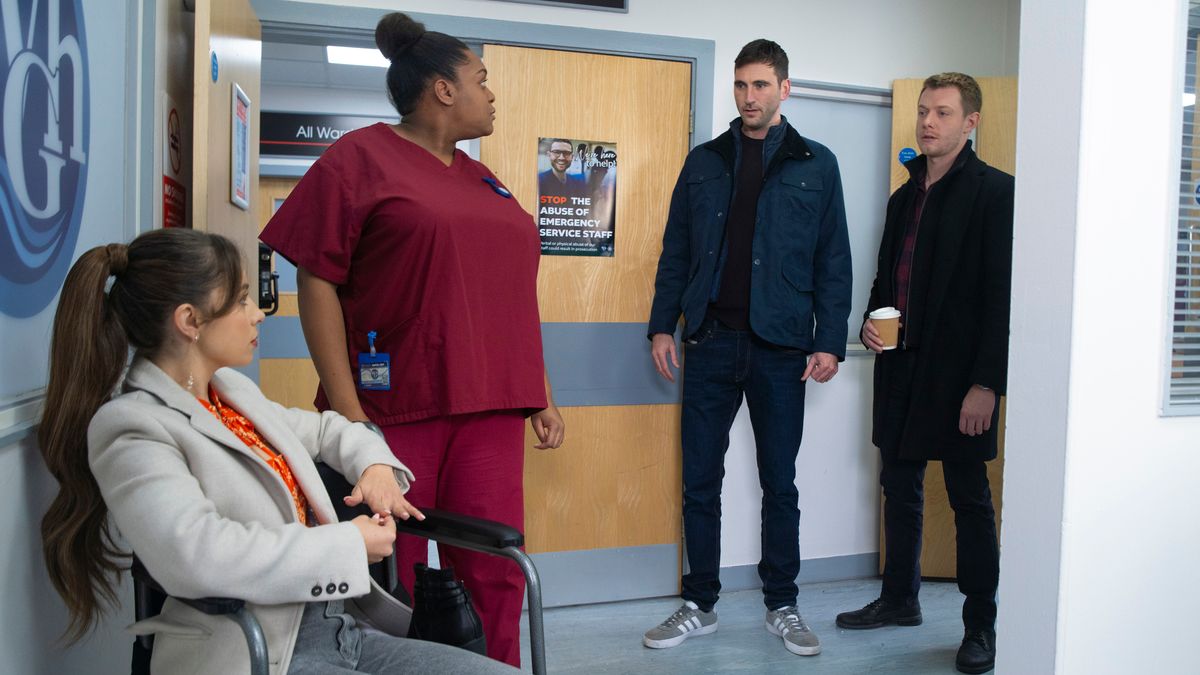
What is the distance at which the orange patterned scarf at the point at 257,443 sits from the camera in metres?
1.42

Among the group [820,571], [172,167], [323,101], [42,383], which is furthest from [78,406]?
[323,101]

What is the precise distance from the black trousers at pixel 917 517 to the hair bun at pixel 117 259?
2.19 metres

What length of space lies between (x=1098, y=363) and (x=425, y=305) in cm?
125

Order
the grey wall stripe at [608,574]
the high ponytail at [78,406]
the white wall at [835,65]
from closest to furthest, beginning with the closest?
the high ponytail at [78,406], the grey wall stripe at [608,574], the white wall at [835,65]

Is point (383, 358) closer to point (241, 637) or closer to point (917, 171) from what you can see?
point (241, 637)

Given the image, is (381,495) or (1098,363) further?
(1098,363)

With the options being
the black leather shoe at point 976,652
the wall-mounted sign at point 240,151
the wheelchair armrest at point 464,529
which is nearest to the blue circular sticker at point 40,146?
the wheelchair armrest at point 464,529

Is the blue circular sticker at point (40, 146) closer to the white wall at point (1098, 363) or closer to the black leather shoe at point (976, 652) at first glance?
the white wall at point (1098, 363)

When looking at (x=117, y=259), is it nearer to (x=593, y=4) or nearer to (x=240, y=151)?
(x=240, y=151)

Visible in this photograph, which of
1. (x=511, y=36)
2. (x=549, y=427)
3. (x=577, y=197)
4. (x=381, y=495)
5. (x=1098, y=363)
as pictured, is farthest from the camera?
(x=577, y=197)

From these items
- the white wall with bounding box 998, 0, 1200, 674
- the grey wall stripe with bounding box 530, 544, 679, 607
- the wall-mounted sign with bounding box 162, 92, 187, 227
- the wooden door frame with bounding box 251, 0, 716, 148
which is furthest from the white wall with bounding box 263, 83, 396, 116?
the white wall with bounding box 998, 0, 1200, 674

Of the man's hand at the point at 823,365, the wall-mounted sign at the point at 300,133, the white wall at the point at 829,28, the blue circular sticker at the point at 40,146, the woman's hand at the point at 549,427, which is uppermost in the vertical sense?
the white wall at the point at 829,28

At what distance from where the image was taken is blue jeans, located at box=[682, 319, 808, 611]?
2.88 meters

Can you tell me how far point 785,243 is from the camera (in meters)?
2.86
